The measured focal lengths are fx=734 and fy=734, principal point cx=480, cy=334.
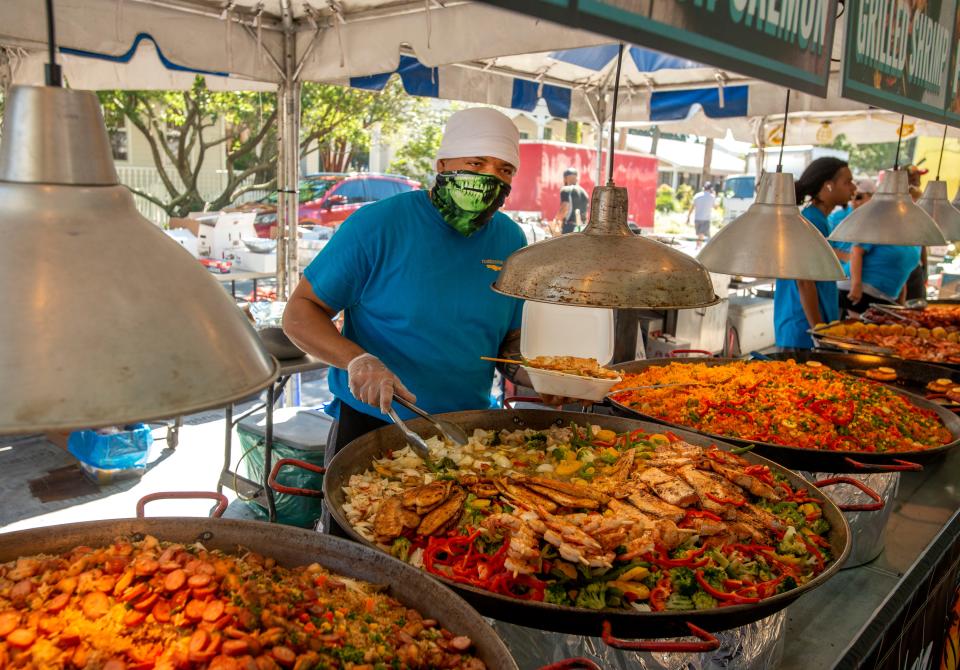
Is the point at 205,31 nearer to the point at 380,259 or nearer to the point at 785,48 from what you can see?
the point at 380,259

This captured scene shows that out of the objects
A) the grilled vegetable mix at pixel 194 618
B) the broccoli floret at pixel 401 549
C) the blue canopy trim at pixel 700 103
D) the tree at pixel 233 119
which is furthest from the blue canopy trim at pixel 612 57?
the tree at pixel 233 119

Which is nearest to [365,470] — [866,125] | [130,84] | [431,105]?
[130,84]

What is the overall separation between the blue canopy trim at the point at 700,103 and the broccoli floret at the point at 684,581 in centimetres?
626

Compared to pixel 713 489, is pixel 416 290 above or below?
above

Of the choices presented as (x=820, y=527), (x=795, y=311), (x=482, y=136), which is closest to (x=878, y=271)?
(x=795, y=311)

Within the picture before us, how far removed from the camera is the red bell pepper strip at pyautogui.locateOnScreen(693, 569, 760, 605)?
163 centimetres

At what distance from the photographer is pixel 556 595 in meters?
1.67

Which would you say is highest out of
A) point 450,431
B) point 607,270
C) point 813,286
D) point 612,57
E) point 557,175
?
point 612,57

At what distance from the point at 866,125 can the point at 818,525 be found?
7.51m

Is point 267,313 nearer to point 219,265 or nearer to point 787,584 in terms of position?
point 219,265

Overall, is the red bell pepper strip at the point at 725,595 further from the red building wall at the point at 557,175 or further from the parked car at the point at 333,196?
the red building wall at the point at 557,175

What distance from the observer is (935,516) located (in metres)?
2.79

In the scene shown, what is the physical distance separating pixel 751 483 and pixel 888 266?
5099mm

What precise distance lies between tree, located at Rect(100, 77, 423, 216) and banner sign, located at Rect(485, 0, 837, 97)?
1507 cm
